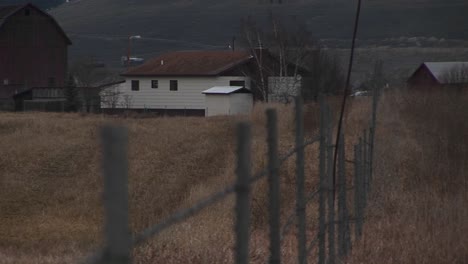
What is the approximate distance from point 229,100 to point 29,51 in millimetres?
15644

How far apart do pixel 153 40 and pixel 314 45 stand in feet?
143

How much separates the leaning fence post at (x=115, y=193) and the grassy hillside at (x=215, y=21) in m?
80.2

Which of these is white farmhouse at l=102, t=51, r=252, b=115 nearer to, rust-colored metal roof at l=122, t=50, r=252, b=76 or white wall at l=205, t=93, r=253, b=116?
rust-colored metal roof at l=122, t=50, r=252, b=76

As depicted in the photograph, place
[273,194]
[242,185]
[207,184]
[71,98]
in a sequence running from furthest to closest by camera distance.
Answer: [71,98] → [207,184] → [273,194] → [242,185]

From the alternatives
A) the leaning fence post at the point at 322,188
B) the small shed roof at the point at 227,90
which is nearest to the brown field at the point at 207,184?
the leaning fence post at the point at 322,188

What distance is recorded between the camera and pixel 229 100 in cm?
5322

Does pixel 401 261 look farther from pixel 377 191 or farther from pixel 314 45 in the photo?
pixel 314 45

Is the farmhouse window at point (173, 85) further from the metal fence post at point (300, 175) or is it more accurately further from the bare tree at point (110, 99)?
the metal fence post at point (300, 175)

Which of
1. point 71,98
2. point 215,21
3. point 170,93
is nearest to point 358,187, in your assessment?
point 71,98

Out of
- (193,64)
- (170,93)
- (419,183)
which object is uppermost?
(193,64)

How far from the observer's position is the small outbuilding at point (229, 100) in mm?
53062

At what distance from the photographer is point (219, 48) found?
93.5 metres

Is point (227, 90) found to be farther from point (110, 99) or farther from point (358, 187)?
point (358, 187)

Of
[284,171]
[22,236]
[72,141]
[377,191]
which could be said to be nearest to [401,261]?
[377,191]
